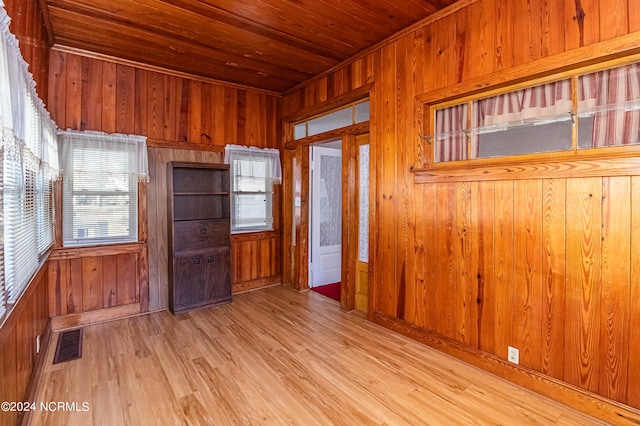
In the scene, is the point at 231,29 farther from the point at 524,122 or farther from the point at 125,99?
the point at 524,122

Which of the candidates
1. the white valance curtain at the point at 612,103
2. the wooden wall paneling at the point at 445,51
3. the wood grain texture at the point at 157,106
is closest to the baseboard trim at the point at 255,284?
the wood grain texture at the point at 157,106

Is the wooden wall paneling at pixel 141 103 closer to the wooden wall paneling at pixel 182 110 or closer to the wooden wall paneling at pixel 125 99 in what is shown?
the wooden wall paneling at pixel 125 99

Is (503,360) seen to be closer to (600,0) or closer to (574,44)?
(574,44)

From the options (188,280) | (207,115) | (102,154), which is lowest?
(188,280)

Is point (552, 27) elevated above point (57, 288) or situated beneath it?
elevated above

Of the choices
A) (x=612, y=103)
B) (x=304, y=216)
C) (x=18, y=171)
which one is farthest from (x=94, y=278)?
(x=612, y=103)

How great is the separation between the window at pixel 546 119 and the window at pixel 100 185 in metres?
3.18

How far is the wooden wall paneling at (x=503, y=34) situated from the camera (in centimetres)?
227

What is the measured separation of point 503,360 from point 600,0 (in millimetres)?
2421

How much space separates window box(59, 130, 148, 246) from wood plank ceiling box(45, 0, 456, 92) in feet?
3.16

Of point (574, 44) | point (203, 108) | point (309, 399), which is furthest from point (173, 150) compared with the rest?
point (574, 44)

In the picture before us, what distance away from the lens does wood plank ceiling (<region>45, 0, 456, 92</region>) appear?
8.39 ft

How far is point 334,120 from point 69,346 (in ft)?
11.7

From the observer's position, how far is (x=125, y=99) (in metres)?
3.55
